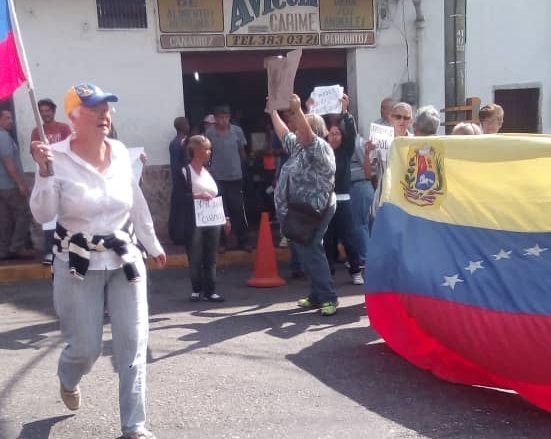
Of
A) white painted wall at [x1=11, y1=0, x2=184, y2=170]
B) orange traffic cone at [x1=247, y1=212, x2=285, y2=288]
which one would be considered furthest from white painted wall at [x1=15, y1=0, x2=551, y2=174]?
orange traffic cone at [x1=247, y1=212, x2=285, y2=288]

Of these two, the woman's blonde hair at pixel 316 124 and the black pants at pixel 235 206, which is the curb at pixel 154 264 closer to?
the black pants at pixel 235 206

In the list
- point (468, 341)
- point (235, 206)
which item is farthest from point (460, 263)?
point (235, 206)

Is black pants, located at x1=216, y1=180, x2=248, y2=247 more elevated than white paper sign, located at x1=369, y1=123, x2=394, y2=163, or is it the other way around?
white paper sign, located at x1=369, y1=123, x2=394, y2=163

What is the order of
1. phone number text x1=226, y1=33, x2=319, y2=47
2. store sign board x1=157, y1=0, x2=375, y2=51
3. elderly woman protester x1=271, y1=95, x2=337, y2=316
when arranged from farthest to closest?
phone number text x1=226, y1=33, x2=319, y2=47 < store sign board x1=157, y1=0, x2=375, y2=51 < elderly woman protester x1=271, y1=95, x2=337, y2=316

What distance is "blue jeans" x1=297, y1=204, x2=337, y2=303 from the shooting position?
643cm

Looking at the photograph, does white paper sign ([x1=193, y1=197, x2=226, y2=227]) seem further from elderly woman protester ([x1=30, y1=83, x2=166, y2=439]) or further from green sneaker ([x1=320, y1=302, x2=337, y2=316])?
elderly woman protester ([x1=30, y1=83, x2=166, y2=439])

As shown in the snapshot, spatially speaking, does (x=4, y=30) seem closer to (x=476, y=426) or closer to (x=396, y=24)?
(x=476, y=426)

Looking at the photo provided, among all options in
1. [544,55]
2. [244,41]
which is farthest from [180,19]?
[544,55]

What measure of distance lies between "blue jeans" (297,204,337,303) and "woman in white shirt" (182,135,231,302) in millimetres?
1061

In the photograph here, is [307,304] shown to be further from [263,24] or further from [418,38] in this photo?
[418,38]

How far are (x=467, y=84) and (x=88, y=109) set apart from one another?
29.6 ft

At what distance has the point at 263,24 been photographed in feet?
34.9

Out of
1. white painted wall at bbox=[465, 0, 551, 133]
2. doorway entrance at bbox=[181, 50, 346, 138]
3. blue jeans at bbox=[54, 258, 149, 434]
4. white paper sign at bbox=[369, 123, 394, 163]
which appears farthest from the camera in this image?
white painted wall at bbox=[465, 0, 551, 133]

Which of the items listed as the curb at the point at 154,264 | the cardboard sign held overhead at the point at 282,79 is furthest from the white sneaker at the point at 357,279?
the cardboard sign held overhead at the point at 282,79
